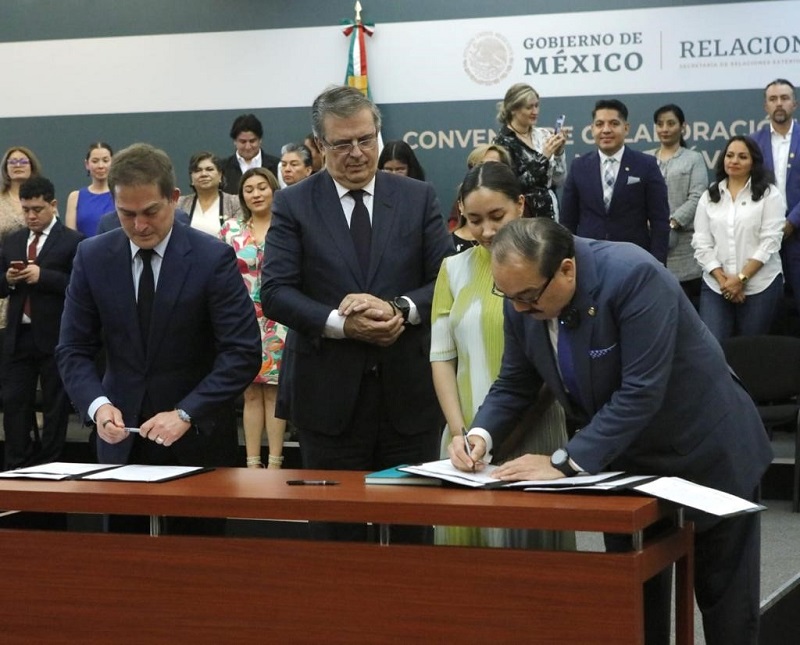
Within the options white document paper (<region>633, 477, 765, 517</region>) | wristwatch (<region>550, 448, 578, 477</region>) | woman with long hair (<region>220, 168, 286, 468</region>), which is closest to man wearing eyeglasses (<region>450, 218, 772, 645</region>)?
wristwatch (<region>550, 448, 578, 477</region>)

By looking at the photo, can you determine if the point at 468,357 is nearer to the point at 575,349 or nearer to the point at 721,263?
the point at 575,349

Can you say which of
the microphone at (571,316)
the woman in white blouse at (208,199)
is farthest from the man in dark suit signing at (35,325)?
the microphone at (571,316)

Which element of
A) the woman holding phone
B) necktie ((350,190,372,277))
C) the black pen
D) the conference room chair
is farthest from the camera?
the woman holding phone

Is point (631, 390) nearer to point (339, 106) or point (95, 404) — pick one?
point (339, 106)

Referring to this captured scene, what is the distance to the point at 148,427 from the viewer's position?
335 cm

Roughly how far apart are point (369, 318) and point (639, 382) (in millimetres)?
879

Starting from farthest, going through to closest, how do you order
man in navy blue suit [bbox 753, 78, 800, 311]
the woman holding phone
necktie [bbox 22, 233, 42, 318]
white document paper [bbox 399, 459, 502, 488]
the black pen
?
→ man in navy blue suit [bbox 753, 78, 800, 311] → necktie [bbox 22, 233, 42, 318] → the woman holding phone → the black pen → white document paper [bbox 399, 459, 502, 488]

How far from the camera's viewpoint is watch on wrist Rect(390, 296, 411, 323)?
3.64 m

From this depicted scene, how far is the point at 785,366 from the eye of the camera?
627 centimetres

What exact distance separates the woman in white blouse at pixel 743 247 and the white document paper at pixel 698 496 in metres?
3.97

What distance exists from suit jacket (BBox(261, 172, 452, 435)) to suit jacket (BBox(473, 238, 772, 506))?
0.51m

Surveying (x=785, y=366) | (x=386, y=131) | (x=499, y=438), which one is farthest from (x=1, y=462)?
(x=499, y=438)

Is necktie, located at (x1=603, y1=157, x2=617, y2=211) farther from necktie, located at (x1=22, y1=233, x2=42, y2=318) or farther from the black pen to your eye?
the black pen

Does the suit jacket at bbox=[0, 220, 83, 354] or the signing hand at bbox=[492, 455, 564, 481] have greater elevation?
the suit jacket at bbox=[0, 220, 83, 354]
